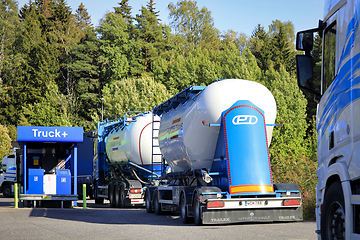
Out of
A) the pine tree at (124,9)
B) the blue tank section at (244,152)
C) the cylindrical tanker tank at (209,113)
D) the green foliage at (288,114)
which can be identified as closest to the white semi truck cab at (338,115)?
the blue tank section at (244,152)

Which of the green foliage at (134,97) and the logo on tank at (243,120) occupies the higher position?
the green foliage at (134,97)

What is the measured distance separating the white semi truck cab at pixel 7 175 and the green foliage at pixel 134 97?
15.2m

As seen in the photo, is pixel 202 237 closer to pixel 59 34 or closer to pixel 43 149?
pixel 43 149

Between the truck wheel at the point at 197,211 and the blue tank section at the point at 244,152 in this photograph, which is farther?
the truck wheel at the point at 197,211

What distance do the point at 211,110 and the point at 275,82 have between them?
37.2m

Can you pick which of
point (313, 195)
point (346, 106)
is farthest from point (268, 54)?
point (346, 106)

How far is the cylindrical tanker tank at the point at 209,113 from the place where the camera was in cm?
1282

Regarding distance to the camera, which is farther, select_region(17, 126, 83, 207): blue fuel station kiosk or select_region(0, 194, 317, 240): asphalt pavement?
select_region(17, 126, 83, 207): blue fuel station kiosk

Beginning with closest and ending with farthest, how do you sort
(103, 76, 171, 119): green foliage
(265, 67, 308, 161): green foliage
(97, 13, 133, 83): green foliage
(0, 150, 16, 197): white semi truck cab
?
(0, 150, 16, 197): white semi truck cab
(265, 67, 308, 161): green foliage
(103, 76, 171, 119): green foliage
(97, 13, 133, 83): green foliage

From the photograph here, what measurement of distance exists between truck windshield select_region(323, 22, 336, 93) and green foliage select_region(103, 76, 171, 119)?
39.9 m

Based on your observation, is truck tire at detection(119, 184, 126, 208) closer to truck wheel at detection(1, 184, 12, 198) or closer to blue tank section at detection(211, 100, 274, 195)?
blue tank section at detection(211, 100, 274, 195)

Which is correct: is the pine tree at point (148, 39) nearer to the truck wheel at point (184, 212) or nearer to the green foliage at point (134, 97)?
the green foliage at point (134, 97)

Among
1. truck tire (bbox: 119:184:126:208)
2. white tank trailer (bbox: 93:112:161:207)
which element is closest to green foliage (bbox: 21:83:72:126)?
white tank trailer (bbox: 93:112:161:207)

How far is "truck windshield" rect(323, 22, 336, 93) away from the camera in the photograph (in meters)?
6.79
